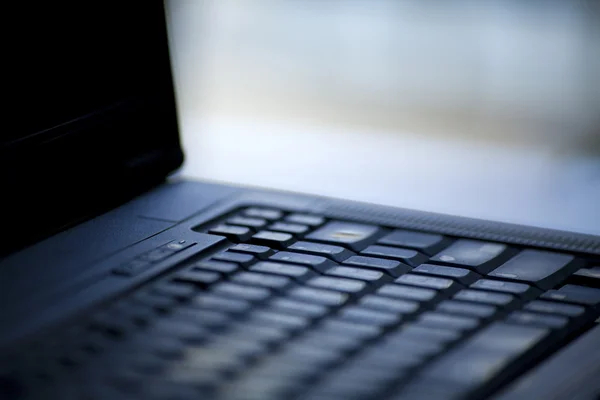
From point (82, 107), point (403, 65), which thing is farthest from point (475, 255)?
point (403, 65)

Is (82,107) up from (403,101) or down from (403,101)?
up

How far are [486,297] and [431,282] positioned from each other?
0.11 feet

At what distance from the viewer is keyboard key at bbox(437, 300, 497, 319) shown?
51 cm

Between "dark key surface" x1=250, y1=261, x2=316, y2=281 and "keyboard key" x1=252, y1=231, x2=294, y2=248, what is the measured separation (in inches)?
1.1

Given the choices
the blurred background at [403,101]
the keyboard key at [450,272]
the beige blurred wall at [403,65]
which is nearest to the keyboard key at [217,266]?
the keyboard key at [450,272]

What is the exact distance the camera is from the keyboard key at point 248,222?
0.63 meters

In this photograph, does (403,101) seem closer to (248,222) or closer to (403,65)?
(403,65)

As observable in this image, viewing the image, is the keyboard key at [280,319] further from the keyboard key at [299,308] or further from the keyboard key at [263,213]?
the keyboard key at [263,213]

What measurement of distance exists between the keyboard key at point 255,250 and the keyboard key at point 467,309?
0.38 ft

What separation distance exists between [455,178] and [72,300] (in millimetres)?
676

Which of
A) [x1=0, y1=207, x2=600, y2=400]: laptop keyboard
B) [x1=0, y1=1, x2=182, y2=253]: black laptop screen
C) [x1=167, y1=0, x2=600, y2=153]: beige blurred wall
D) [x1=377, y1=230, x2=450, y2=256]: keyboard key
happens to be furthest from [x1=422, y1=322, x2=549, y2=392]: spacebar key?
[x1=167, y1=0, x2=600, y2=153]: beige blurred wall

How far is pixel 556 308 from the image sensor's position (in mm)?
518

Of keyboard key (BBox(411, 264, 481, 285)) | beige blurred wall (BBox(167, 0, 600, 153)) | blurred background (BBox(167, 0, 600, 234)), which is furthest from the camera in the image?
beige blurred wall (BBox(167, 0, 600, 153))

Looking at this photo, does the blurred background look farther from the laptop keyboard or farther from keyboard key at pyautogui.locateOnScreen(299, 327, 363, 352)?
keyboard key at pyautogui.locateOnScreen(299, 327, 363, 352)
